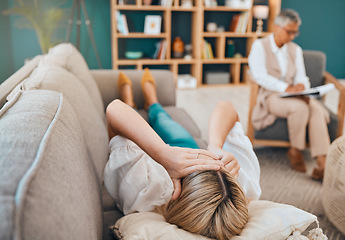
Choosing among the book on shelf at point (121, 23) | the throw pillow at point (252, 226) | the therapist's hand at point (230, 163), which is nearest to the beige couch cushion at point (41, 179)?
the throw pillow at point (252, 226)

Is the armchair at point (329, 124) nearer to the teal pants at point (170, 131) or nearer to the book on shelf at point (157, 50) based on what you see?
the teal pants at point (170, 131)

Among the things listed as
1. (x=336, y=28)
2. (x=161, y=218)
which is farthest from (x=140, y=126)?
(x=336, y=28)

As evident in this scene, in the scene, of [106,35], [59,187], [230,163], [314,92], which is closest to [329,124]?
[314,92]

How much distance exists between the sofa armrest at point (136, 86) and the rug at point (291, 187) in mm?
811

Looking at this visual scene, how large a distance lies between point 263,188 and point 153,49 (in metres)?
3.29

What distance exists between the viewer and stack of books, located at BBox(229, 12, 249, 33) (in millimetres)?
4840

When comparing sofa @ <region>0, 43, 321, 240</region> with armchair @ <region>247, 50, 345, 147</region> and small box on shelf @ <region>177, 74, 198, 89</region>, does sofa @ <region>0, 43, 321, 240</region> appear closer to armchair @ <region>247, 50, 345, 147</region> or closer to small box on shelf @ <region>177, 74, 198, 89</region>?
armchair @ <region>247, 50, 345, 147</region>

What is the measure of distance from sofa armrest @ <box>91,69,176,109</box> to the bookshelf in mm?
2194

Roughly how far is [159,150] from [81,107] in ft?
1.35

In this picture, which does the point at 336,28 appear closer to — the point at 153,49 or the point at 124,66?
the point at 153,49

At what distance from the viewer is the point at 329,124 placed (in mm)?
2471

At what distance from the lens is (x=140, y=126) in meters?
1.12

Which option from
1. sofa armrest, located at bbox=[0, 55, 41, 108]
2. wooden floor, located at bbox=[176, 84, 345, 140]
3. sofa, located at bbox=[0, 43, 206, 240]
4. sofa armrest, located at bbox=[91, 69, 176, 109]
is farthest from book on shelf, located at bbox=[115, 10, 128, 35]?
sofa, located at bbox=[0, 43, 206, 240]

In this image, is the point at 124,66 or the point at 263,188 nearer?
the point at 263,188
